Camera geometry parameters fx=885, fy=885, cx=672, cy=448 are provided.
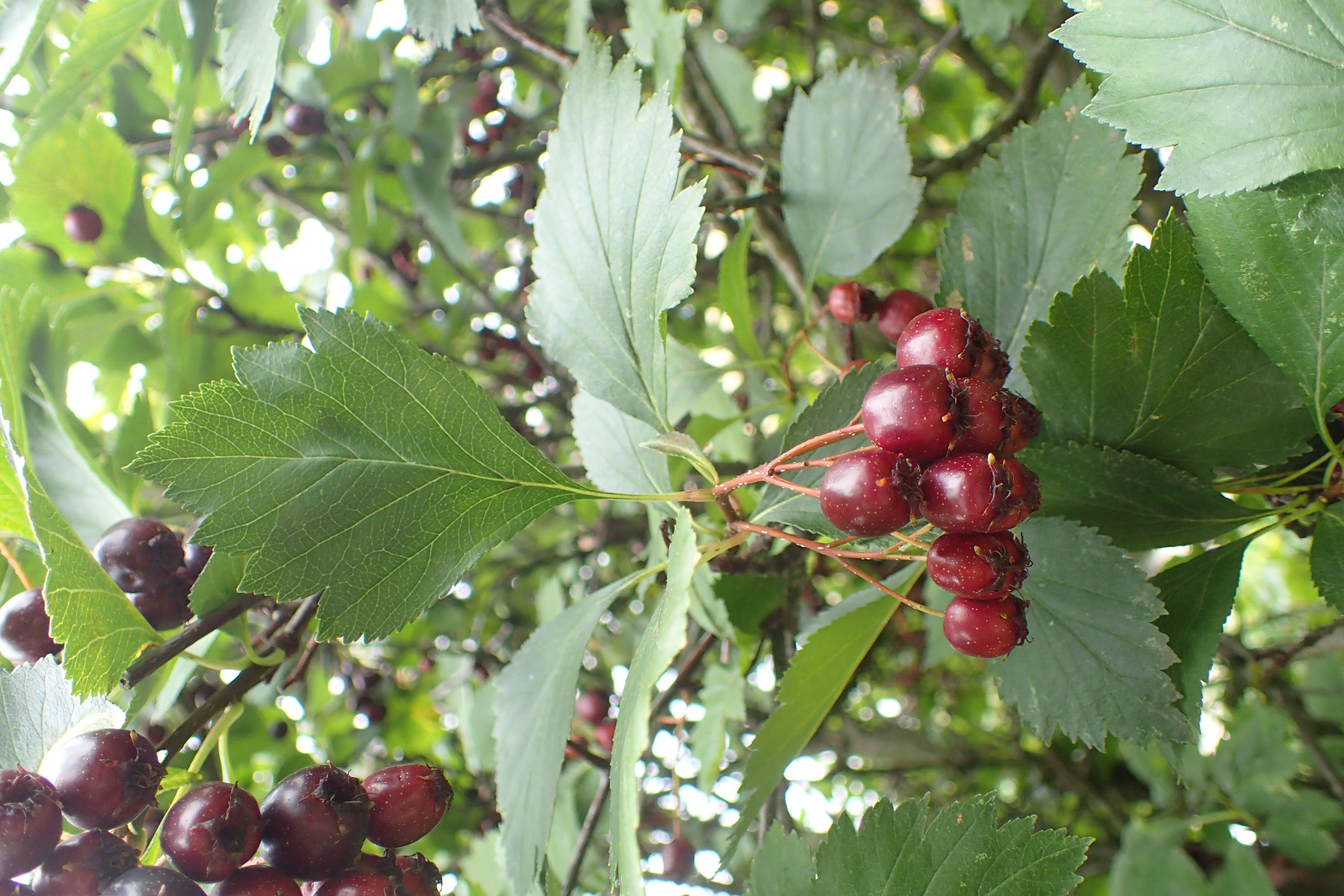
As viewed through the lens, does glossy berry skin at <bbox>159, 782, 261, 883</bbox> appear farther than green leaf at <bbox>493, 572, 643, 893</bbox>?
No

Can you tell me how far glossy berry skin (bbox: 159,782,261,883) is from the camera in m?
0.94

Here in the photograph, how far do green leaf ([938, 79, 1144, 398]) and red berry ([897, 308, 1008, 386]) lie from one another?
0.54 ft

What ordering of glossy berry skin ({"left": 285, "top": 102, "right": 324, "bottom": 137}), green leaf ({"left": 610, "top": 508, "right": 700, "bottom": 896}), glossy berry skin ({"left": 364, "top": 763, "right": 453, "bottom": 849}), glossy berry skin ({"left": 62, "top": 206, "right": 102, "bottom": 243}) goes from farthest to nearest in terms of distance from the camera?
glossy berry skin ({"left": 285, "top": 102, "right": 324, "bottom": 137}) → glossy berry skin ({"left": 62, "top": 206, "right": 102, "bottom": 243}) → glossy berry skin ({"left": 364, "top": 763, "right": 453, "bottom": 849}) → green leaf ({"left": 610, "top": 508, "right": 700, "bottom": 896})

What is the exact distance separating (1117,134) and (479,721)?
195 centimetres

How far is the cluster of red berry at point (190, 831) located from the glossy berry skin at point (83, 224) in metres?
1.41

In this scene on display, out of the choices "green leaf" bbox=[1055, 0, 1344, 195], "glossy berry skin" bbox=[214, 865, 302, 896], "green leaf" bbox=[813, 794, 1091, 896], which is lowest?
"green leaf" bbox=[813, 794, 1091, 896]

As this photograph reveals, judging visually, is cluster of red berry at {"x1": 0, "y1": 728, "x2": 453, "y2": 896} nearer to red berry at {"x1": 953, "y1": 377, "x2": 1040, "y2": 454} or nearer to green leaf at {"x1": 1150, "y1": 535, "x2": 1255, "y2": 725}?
red berry at {"x1": 953, "y1": 377, "x2": 1040, "y2": 454}

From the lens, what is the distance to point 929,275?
2.93 metres

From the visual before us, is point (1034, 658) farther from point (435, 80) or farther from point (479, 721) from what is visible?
point (435, 80)

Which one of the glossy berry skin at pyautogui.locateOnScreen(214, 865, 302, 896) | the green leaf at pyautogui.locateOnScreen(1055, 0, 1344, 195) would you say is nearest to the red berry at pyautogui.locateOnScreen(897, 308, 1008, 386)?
the green leaf at pyautogui.locateOnScreen(1055, 0, 1344, 195)

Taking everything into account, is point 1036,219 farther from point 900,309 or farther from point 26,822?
point 26,822

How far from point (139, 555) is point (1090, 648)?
1234 mm

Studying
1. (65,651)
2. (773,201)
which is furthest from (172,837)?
(773,201)

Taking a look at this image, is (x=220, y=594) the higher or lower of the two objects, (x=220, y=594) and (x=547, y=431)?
the higher
